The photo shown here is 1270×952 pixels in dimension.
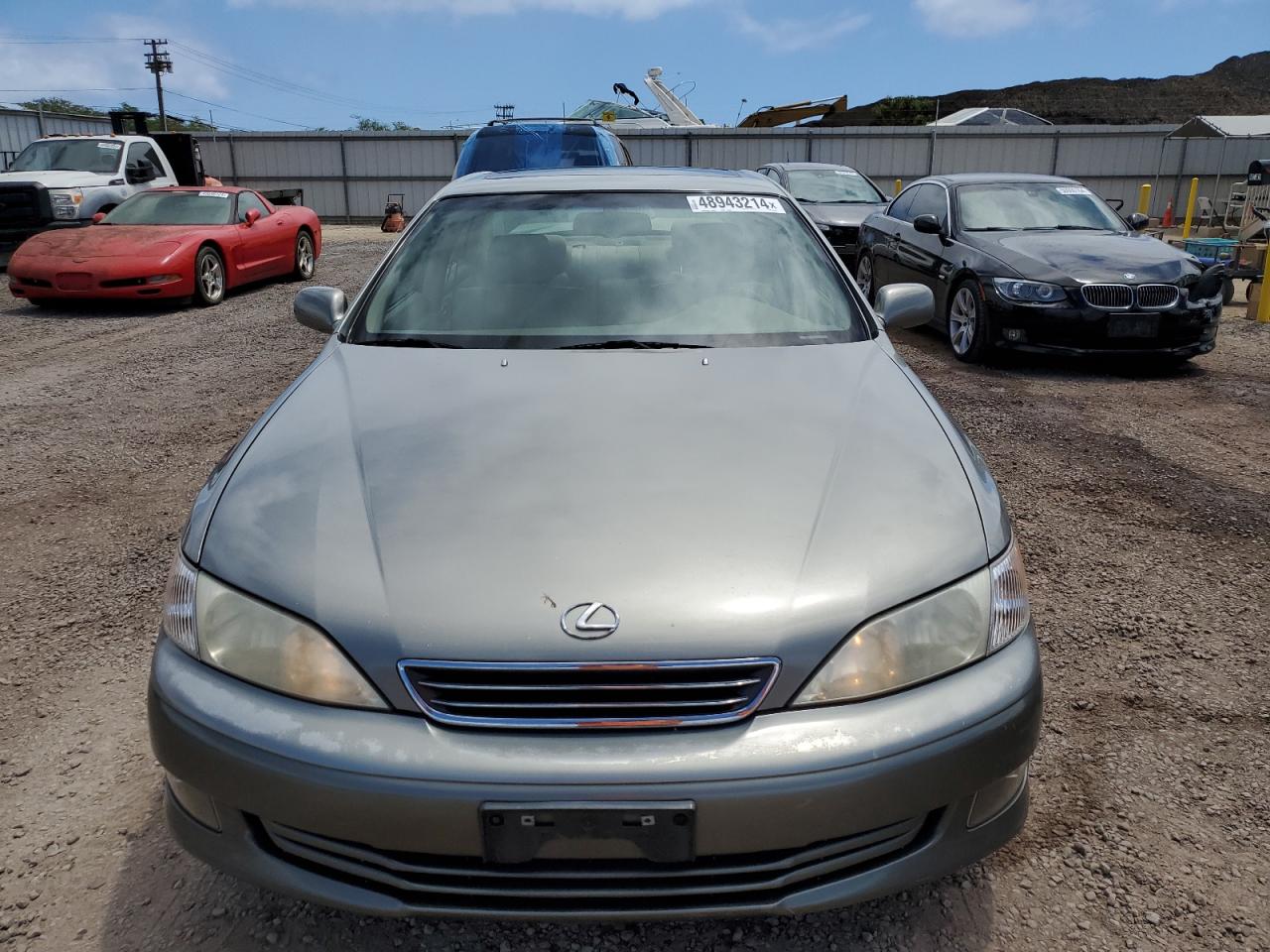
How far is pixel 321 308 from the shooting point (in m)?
3.29

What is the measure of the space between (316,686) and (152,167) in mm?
14703

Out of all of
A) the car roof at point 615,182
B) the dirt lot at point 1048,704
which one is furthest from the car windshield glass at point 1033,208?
the car roof at point 615,182

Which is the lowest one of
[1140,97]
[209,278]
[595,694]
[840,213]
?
[209,278]

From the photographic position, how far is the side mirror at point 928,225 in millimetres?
8430

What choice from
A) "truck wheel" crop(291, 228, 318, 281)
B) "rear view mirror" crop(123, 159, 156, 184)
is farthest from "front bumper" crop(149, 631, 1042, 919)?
"rear view mirror" crop(123, 159, 156, 184)

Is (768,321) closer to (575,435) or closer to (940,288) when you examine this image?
(575,435)

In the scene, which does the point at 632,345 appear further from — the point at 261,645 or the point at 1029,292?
the point at 1029,292

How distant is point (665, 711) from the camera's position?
1.62 metres

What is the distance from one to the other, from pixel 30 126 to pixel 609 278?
25.9 meters

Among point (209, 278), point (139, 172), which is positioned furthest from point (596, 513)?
point (139, 172)

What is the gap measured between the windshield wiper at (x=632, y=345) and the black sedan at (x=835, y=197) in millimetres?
9555

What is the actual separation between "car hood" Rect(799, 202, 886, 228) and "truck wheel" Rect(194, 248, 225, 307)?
676 cm

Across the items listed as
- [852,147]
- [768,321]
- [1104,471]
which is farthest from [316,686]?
[852,147]

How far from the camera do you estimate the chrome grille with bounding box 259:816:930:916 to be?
163 cm
